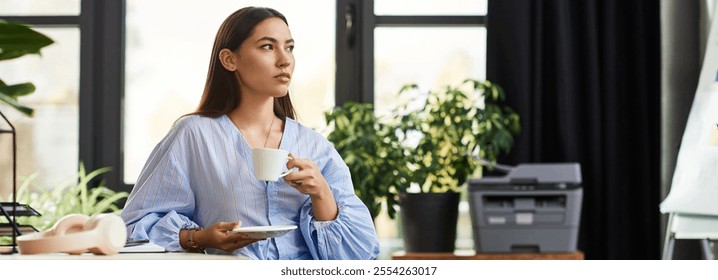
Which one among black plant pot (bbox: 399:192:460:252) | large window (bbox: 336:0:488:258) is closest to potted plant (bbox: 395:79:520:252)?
black plant pot (bbox: 399:192:460:252)

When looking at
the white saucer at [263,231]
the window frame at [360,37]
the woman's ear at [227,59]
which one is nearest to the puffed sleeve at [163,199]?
the woman's ear at [227,59]

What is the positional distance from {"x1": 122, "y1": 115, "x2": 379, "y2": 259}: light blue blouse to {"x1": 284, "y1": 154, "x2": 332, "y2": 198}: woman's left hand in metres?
0.10

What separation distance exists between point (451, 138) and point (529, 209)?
1.40 feet

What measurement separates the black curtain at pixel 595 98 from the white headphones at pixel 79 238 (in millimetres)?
2869

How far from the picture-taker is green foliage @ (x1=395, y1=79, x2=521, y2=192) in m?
3.39

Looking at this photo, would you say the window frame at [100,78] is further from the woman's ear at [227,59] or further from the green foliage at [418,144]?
the woman's ear at [227,59]

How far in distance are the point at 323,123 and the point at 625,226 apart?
1348 millimetres

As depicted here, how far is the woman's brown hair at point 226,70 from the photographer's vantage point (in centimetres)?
154

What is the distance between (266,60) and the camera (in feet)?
5.00

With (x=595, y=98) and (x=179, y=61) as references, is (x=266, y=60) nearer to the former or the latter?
(x=595, y=98)

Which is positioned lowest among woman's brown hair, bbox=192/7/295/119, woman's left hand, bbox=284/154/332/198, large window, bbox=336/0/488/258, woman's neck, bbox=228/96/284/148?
woman's left hand, bbox=284/154/332/198

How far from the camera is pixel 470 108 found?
135 inches

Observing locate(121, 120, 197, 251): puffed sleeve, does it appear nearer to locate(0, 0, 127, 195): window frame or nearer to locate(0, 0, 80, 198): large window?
locate(0, 0, 127, 195): window frame
